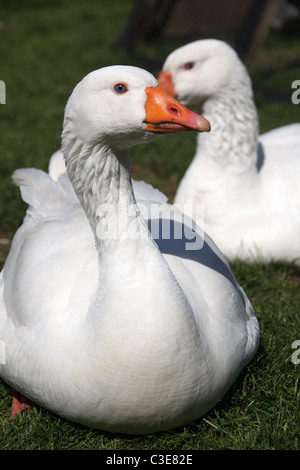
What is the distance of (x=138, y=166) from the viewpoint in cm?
625

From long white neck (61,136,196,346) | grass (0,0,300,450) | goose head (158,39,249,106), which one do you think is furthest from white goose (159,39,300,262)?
long white neck (61,136,196,346)

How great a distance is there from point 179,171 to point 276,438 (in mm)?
3751

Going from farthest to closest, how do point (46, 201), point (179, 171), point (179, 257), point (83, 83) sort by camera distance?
point (179, 171), point (46, 201), point (179, 257), point (83, 83)

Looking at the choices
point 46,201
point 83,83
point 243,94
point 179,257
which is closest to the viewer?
point 83,83

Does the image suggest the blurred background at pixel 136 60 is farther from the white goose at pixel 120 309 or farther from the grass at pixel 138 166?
the white goose at pixel 120 309

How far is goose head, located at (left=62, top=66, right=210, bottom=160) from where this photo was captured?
7.89 feet

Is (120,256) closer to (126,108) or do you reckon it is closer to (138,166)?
(126,108)

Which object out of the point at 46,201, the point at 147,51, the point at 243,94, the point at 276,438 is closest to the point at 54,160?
the point at 46,201

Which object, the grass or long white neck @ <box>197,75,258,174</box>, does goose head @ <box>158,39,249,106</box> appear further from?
the grass

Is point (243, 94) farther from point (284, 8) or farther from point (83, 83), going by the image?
point (284, 8)

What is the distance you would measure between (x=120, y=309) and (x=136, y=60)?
798 cm

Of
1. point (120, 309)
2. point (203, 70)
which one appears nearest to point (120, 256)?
point (120, 309)

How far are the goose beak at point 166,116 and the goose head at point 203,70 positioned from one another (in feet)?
7.00

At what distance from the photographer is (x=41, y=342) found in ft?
8.74
